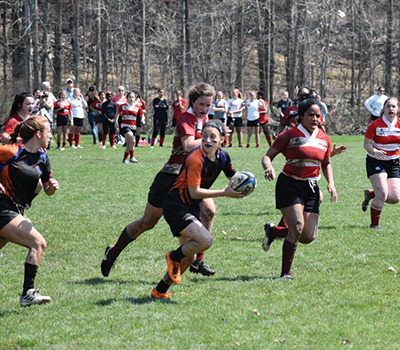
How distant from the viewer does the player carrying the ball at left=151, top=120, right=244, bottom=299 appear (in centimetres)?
507

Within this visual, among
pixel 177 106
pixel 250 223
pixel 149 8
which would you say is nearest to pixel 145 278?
pixel 250 223

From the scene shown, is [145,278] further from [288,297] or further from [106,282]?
[288,297]

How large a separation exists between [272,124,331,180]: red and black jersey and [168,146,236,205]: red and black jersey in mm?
1021

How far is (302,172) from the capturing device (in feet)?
20.4

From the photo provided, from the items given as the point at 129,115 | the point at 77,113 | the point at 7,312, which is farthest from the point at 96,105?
the point at 7,312

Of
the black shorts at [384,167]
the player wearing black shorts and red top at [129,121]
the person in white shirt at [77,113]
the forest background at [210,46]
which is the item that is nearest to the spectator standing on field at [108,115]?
the person in white shirt at [77,113]

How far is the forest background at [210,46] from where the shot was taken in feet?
112

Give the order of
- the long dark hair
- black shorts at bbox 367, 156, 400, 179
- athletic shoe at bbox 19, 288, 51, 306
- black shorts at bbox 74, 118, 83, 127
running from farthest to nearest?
black shorts at bbox 74, 118, 83, 127 < black shorts at bbox 367, 156, 400, 179 < the long dark hair < athletic shoe at bbox 19, 288, 51, 306

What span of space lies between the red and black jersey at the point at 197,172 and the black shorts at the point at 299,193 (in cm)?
94

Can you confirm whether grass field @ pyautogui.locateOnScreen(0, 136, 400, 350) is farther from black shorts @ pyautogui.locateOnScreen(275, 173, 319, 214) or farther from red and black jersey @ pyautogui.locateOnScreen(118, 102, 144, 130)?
red and black jersey @ pyautogui.locateOnScreen(118, 102, 144, 130)

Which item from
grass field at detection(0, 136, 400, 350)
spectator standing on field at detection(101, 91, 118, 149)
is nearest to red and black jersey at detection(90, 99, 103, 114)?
spectator standing on field at detection(101, 91, 118, 149)

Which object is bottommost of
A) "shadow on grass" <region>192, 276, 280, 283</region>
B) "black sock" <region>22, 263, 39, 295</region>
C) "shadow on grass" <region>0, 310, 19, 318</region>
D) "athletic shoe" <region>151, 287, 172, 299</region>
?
"shadow on grass" <region>192, 276, 280, 283</region>

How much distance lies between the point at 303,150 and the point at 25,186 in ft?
9.01

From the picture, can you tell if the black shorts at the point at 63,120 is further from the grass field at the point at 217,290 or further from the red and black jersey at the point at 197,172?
the red and black jersey at the point at 197,172
